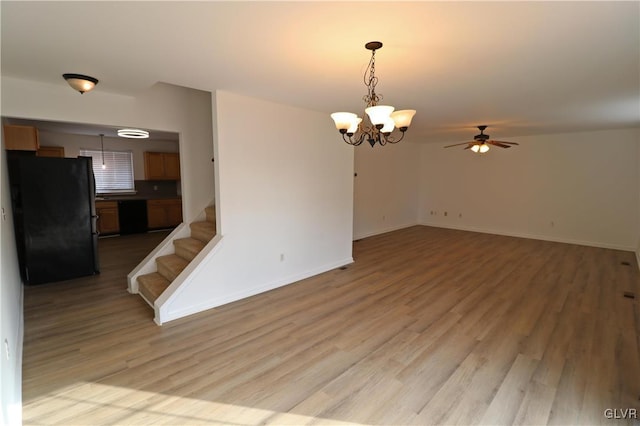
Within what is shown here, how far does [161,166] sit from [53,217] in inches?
163

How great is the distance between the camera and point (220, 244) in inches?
138

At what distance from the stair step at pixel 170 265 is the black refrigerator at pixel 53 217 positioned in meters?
1.42

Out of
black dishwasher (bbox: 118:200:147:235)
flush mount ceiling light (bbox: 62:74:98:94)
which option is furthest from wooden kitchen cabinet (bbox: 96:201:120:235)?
flush mount ceiling light (bbox: 62:74:98:94)

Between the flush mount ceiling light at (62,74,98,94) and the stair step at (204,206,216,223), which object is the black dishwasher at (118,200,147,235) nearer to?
the stair step at (204,206,216,223)

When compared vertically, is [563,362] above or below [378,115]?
below

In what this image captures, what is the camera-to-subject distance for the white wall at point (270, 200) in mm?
3484

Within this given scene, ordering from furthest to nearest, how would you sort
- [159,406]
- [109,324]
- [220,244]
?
[220,244] → [109,324] → [159,406]

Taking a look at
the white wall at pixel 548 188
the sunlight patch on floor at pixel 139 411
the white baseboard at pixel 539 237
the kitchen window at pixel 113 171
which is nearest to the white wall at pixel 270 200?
the sunlight patch on floor at pixel 139 411

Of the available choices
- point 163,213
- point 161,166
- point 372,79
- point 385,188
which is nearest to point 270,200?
point 372,79

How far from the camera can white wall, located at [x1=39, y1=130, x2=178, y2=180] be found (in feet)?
22.2

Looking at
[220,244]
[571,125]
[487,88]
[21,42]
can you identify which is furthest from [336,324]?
[571,125]

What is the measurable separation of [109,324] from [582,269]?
6736mm

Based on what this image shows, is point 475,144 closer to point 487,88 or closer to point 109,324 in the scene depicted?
point 487,88

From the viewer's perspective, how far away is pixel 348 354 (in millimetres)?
2611
